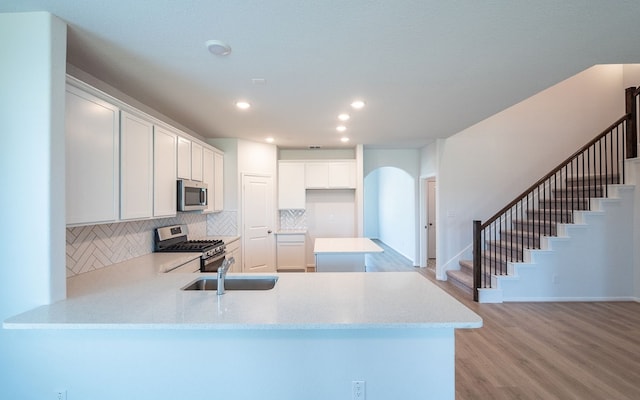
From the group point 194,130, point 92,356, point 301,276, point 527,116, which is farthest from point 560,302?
point 194,130

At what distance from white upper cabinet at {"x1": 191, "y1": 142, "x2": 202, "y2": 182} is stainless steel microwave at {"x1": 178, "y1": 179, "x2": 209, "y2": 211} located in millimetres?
107

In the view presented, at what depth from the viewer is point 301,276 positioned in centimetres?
207

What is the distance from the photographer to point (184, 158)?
3.23 meters

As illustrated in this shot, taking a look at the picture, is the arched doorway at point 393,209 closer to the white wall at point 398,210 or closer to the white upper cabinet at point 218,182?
the white wall at point 398,210

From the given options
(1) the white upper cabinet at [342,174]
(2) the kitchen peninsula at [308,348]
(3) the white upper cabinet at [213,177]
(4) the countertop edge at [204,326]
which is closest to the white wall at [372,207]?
(1) the white upper cabinet at [342,174]

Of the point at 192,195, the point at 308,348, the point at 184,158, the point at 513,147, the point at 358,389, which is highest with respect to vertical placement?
the point at 513,147

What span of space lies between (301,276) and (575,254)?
423 centimetres

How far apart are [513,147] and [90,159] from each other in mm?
6079

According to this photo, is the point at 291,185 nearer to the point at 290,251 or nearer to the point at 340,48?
the point at 290,251

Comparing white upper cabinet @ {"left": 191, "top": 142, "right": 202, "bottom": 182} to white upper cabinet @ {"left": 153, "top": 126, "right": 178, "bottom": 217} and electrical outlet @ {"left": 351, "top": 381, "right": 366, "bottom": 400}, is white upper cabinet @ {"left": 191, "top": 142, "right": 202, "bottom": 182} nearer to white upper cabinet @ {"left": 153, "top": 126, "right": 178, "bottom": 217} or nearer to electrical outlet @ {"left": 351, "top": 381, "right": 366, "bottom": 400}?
white upper cabinet @ {"left": 153, "top": 126, "right": 178, "bottom": 217}

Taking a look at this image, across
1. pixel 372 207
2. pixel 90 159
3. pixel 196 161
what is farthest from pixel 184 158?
pixel 372 207

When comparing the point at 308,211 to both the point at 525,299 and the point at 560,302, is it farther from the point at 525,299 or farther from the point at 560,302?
the point at 560,302

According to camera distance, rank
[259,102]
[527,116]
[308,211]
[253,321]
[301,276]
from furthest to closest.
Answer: [308,211]
[527,116]
[259,102]
[301,276]
[253,321]

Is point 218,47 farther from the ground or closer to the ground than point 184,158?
farther from the ground
